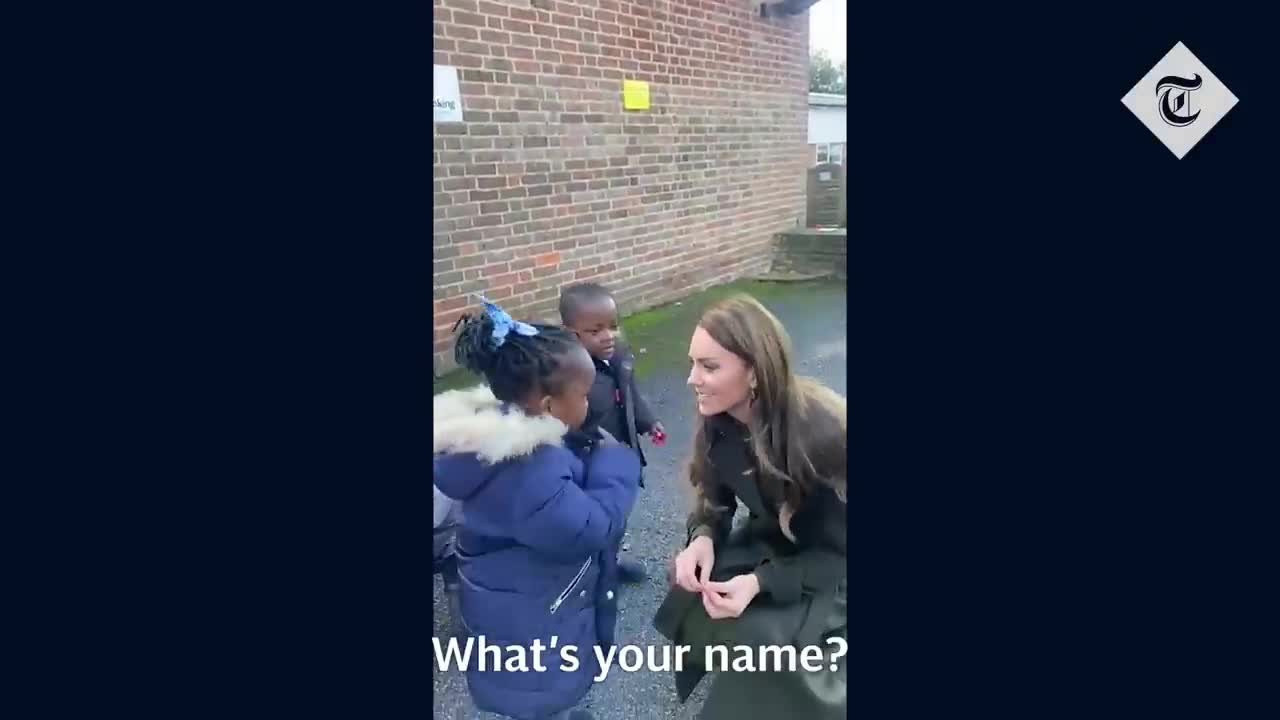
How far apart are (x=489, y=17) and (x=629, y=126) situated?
35cm

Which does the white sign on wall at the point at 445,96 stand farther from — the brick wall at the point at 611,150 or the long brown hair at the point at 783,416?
the long brown hair at the point at 783,416

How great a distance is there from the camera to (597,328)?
5.61 ft

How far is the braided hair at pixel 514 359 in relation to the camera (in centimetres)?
157

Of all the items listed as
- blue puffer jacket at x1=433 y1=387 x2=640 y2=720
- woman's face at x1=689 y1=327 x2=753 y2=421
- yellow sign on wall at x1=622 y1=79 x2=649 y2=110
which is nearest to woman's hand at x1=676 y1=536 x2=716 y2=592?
blue puffer jacket at x1=433 y1=387 x2=640 y2=720

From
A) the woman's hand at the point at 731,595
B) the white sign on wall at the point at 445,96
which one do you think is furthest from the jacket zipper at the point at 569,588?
the white sign on wall at the point at 445,96

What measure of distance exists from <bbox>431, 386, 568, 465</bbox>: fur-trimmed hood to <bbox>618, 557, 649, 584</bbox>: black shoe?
303 mm

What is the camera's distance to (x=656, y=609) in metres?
1.73

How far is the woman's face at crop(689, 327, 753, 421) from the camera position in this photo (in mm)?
1634

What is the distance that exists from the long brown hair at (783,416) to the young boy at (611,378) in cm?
17

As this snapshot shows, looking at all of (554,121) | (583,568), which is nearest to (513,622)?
(583,568)

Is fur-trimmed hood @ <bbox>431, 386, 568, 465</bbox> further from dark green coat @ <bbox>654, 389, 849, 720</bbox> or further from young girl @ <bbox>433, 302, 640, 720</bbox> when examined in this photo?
dark green coat @ <bbox>654, 389, 849, 720</bbox>
